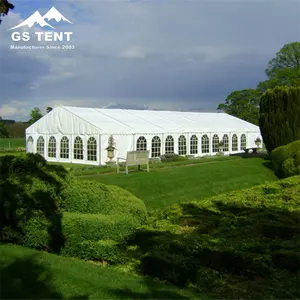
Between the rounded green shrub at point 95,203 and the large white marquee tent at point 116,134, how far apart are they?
14932 mm

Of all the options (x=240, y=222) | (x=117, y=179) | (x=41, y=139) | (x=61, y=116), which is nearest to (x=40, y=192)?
(x=240, y=222)

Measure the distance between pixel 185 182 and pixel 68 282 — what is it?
829cm

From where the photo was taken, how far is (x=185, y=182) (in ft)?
40.6

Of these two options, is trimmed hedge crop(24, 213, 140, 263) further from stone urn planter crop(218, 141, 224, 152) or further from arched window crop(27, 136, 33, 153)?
stone urn planter crop(218, 141, 224, 152)

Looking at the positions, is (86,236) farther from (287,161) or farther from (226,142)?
(226,142)

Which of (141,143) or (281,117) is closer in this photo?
(281,117)

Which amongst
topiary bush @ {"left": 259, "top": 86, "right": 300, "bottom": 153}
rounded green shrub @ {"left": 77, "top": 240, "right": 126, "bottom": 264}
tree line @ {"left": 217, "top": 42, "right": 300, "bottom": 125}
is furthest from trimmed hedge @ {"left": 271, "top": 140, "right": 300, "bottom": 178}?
tree line @ {"left": 217, "top": 42, "right": 300, "bottom": 125}

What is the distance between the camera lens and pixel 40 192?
20.4 ft

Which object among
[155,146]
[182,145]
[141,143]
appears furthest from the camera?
[182,145]

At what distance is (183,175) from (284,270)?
8180mm

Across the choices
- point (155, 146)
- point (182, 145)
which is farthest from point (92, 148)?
point (182, 145)

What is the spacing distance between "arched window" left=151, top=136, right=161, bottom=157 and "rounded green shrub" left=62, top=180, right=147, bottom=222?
17744 millimetres

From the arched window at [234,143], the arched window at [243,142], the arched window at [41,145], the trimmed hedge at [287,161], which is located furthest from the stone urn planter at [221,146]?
the arched window at [41,145]

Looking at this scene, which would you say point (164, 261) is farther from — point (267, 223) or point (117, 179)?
point (117, 179)
